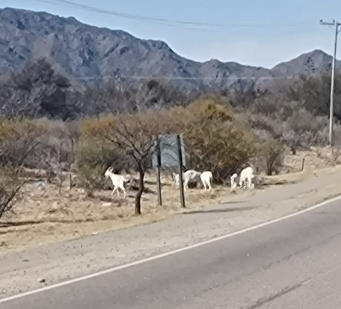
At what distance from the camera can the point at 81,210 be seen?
29281 millimetres

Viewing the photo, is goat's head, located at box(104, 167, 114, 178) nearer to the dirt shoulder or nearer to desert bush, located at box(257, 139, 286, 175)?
the dirt shoulder

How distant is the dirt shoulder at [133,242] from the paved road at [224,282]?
68 centimetres

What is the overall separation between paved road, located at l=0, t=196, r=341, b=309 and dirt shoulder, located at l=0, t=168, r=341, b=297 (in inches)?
26.8

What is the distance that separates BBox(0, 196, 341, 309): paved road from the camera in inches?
376

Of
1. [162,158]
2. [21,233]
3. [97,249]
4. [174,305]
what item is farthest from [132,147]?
[174,305]

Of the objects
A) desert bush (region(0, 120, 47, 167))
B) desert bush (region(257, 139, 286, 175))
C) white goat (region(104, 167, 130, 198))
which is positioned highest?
desert bush (region(0, 120, 47, 167))

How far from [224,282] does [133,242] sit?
474 centimetres

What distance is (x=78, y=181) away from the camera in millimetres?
35281

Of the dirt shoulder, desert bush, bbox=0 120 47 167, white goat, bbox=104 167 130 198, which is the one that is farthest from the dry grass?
desert bush, bbox=0 120 47 167

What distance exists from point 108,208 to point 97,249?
50.1 ft

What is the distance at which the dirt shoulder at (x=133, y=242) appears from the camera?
11930 mm

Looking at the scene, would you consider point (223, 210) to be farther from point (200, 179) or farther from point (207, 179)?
point (200, 179)

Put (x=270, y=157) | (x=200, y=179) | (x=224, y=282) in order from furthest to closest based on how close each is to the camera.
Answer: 1. (x=270, y=157)
2. (x=200, y=179)
3. (x=224, y=282)

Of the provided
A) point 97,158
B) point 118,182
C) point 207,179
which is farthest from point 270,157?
point 118,182
